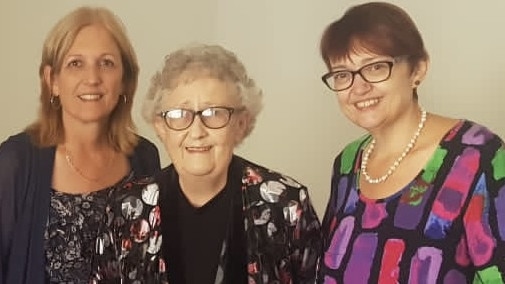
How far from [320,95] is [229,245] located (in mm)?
1052

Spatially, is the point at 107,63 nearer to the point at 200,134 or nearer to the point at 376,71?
the point at 200,134

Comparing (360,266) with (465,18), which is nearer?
(360,266)

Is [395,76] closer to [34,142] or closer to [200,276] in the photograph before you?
[200,276]

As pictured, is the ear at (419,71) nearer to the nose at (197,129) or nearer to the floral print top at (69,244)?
the nose at (197,129)

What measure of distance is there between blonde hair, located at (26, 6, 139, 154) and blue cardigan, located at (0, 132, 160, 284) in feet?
0.25

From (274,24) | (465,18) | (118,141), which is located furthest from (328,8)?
(118,141)

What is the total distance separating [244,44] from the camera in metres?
2.59

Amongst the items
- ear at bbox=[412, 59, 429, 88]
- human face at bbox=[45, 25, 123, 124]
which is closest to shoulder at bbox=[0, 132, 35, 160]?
human face at bbox=[45, 25, 123, 124]

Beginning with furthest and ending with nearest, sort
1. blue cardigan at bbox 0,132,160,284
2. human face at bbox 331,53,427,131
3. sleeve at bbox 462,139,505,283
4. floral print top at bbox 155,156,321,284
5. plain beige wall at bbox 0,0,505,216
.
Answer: plain beige wall at bbox 0,0,505,216 → blue cardigan at bbox 0,132,160,284 → floral print top at bbox 155,156,321,284 → human face at bbox 331,53,427,131 → sleeve at bbox 462,139,505,283

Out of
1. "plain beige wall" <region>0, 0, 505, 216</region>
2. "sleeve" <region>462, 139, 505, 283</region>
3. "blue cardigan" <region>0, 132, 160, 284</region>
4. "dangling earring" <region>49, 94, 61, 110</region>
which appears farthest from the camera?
"plain beige wall" <region>0, 0, 505, 216</region>

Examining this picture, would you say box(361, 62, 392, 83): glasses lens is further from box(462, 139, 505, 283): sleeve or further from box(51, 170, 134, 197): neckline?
box(51, 170, 134, 197): neckline

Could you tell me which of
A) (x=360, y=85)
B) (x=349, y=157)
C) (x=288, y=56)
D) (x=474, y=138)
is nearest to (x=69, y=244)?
(x=349, y=157)

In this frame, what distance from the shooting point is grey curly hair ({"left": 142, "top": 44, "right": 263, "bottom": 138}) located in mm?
1410

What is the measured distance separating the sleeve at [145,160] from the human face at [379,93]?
57cm
